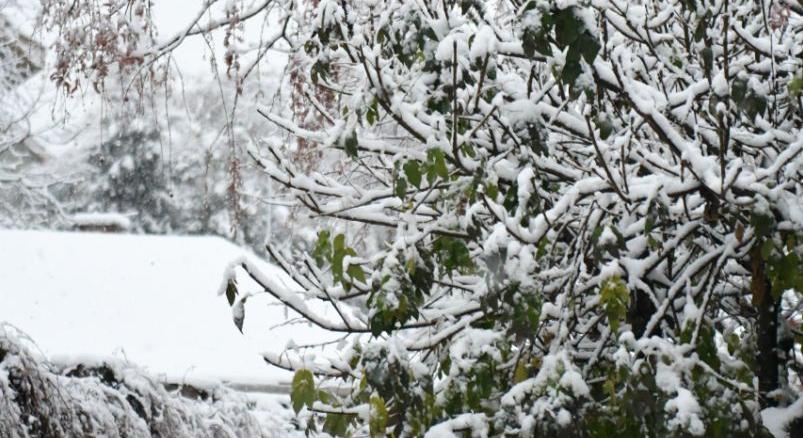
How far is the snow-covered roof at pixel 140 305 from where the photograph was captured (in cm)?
1427

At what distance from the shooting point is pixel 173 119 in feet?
103

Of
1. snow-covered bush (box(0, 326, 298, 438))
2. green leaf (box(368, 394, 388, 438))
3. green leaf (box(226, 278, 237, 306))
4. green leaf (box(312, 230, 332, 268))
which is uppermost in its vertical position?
green leaf (box(312, 230, 332, 268))

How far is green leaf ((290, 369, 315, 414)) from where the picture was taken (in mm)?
3094

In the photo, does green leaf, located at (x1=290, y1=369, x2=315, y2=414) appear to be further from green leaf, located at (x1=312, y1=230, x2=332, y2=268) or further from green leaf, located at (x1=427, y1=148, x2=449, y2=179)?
green leaf, located at (x1=427, y1=148, x2=449, y2=179)

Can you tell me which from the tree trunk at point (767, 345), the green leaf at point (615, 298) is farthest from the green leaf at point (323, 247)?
the tree trunk at point (767, 345)

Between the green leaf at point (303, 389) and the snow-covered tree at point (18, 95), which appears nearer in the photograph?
the green leaf at point (303, 389)

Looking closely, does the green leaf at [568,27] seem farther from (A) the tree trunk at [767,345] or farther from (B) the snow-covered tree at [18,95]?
(B) the snow-covered tree at [18,95]

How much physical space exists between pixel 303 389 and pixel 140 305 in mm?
13484

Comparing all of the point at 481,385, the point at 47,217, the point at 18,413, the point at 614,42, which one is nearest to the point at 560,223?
the point at 481,385

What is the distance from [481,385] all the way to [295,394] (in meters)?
0.60

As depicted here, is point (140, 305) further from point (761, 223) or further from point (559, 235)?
point (761, 223)

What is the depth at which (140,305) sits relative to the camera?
1598 centimetres

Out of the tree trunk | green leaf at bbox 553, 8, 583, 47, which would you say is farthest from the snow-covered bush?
the tree trunk

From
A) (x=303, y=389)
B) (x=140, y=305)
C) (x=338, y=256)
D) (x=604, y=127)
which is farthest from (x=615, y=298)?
(x=140, y=305)
